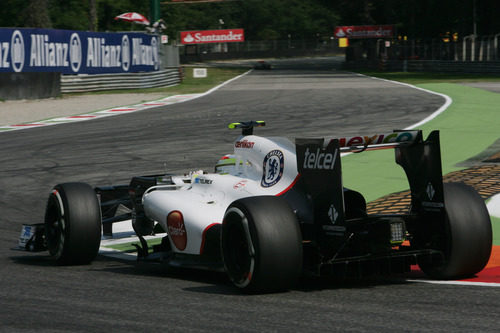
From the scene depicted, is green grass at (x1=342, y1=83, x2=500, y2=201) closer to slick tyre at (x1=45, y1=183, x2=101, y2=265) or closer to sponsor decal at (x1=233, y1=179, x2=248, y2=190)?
sponsor decal at (x1=233, y1=179, x2=248, y2=190)

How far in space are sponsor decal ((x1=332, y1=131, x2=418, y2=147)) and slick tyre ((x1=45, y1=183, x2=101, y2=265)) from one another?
2.45 metres

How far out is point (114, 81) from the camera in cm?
3716

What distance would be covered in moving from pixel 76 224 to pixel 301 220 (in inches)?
82.8

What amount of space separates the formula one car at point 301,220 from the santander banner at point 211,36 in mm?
95388

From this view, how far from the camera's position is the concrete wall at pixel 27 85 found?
2981cm

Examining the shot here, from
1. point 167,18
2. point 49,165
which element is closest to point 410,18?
point 167,18

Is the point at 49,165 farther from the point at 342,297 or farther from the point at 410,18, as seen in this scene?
the point at 410,18

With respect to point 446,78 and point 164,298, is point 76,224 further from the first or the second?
point 446,78

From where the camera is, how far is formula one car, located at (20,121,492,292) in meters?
6.01

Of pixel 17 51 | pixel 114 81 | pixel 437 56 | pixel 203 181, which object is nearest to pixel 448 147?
pixel 203 181

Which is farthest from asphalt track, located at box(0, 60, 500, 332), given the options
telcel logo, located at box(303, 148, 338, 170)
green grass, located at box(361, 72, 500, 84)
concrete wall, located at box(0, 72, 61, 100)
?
green grass, located at box(361, 72, 500, 84)

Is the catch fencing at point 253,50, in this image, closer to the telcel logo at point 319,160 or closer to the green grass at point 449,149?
the green grass at point 449,149

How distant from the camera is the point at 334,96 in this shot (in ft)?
103

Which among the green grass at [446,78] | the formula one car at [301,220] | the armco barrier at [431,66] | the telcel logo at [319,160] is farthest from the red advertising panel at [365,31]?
the telcel logo at [319,160]
